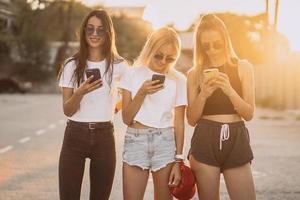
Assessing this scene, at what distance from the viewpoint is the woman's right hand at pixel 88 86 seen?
460cm

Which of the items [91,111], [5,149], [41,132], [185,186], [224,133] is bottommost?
[41,132]

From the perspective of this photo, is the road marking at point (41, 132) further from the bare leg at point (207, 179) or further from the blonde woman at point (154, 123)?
the bare leg at point (207, 179)

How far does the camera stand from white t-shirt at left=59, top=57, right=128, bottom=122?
15.6 feet

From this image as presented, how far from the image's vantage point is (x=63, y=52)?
6134cm

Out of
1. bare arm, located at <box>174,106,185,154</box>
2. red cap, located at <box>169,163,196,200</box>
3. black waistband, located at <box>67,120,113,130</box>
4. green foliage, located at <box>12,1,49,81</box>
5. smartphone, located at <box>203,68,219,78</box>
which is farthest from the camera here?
green foliage, located at <box>12,1,49,81</box>

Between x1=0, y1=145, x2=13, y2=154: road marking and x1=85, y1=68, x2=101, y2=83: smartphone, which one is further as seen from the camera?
x1=0, y1=145, x2=13, y2=154: road marking

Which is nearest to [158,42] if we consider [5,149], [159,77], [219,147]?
[159,77]

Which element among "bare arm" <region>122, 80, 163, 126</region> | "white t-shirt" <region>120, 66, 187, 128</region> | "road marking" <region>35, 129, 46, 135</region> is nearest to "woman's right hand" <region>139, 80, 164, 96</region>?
"bare arm" <region>122, 80, 163, 126</region>

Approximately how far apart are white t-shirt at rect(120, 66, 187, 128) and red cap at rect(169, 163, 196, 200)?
34cm

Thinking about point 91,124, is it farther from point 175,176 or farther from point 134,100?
point 175,176

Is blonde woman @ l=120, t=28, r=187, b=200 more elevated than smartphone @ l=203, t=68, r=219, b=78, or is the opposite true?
smartphone @ l=203, t=68, r=219, b=78

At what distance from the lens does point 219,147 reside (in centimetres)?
459

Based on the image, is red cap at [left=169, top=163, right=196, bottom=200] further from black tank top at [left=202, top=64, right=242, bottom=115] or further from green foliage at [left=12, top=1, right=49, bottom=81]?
green foliage at [left=12, top=1, right=49, bottom=81]

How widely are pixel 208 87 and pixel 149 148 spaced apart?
1.91ft
